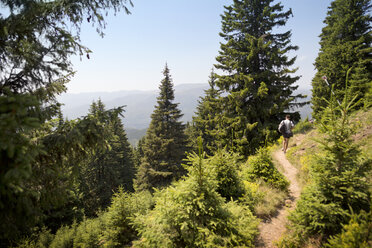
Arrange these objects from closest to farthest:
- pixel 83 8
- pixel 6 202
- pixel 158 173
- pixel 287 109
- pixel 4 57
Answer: pixel 6 202 < pixel 4 57 < pixel 83 8 < pixel 287 109 < pixel 158 173

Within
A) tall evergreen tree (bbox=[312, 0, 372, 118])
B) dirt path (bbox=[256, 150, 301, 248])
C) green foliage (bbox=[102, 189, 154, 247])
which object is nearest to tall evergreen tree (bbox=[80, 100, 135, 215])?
green foliage (bbox=[102, 189, 154, 247])

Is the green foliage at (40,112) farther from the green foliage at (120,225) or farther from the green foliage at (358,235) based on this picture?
the green foliage at (358,235)

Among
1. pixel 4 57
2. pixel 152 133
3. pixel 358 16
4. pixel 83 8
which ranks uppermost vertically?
pixel 358 16

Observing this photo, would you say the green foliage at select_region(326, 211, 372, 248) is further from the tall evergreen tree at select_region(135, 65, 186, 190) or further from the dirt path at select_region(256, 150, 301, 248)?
the tall evergreen tree at select_region(135, 65, 186, 190)

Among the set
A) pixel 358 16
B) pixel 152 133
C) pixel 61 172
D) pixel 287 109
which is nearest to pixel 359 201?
pixel 61 172

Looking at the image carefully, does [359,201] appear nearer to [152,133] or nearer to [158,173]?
[158,173]


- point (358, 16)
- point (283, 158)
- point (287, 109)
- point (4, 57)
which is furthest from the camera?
point (358, 16)

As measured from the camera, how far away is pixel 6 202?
2.95 m

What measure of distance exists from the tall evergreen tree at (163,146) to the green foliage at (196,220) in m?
15.8

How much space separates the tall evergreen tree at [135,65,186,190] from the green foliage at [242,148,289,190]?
43.3 feet

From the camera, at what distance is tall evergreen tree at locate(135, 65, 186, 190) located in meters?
20.7

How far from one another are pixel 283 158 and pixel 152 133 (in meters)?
15.4

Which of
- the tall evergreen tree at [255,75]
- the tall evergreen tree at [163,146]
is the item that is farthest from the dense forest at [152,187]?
the tall evergreen tree at [163,146]

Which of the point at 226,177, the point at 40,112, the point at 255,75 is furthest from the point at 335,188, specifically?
the point at 255,75
